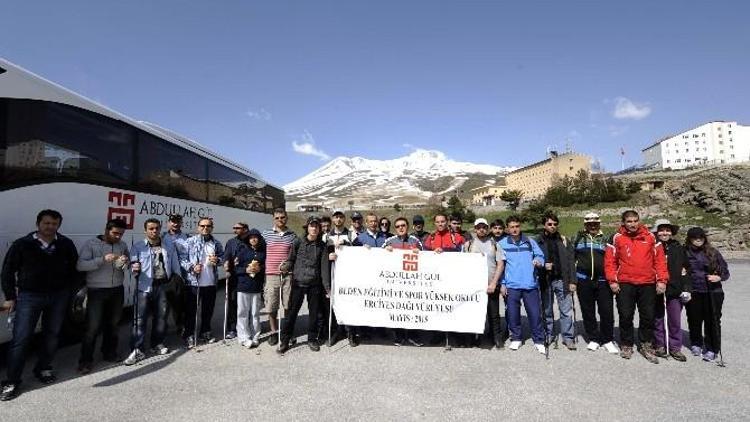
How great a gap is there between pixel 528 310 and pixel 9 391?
661cm

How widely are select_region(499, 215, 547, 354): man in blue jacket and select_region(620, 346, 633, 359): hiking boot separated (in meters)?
1.05

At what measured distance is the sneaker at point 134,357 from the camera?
5.27 m

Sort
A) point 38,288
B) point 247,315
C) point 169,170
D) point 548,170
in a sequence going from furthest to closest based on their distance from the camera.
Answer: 1. point 548,170
2. point 169,170
3. point 247,315
4. point 38,288

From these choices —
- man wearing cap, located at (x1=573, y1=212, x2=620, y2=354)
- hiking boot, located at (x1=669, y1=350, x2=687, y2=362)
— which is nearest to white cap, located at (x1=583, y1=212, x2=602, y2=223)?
man wearing cap, located at (x1=573, y1=212, x2=620, y2=354)

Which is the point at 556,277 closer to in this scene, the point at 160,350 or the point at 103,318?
the point at 160,350

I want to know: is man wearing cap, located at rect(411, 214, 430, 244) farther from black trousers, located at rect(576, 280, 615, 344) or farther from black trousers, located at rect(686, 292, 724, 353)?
black trousers, located at rect(686, 292, 724, 353)

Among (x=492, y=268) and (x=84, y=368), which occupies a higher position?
(x=492, y=268)

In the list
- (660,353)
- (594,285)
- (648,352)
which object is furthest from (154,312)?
(660,353)

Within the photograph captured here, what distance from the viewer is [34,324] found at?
15.0 feet

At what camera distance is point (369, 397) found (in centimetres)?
432

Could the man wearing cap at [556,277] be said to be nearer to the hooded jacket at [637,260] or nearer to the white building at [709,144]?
the hooded jacket at [637,260]

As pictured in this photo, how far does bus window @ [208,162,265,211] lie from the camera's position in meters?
10.7

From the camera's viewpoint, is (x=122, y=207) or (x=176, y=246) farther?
(x=122, y=207)

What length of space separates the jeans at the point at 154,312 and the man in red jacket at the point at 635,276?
658 centimetres
